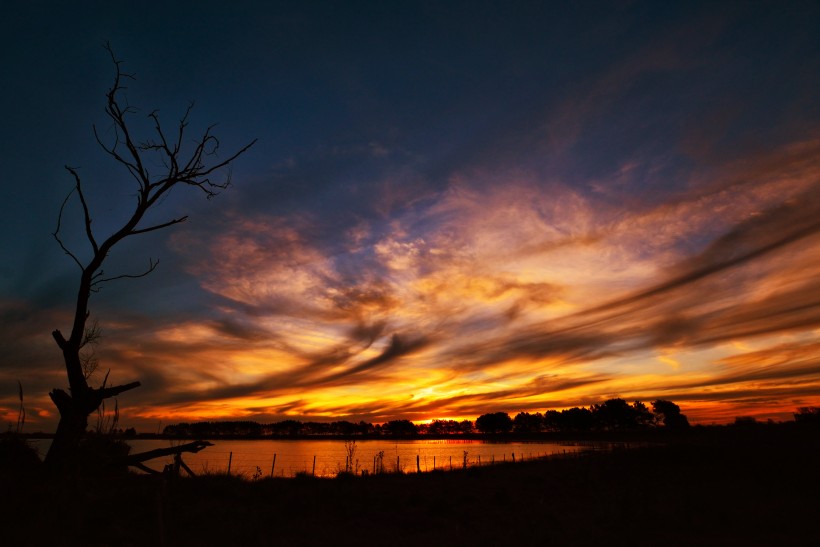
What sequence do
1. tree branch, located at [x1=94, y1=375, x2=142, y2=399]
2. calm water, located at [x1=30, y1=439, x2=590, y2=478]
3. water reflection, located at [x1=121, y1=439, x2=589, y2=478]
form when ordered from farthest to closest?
1. calm water, located at [x1=30, y1=439, x2=590, y2=478]
2. water reflection, located at [x1=121, y1=439, x2=589, y2=478]
3. tree branch, located at [x1=94, y1=375, x2=142, y2=399]

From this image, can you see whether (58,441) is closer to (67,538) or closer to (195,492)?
(67,538)

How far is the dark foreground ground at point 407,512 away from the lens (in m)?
10.6

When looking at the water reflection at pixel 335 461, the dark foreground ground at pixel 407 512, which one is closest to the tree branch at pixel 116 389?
the dark foreground ground at pixel 407 512

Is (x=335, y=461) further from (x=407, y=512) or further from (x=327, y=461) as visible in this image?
(x=407, y=512)

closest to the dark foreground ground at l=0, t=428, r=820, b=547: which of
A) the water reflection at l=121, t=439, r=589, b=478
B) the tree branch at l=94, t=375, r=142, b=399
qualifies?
the tree branch at l=94, t=375, r=142, b=399

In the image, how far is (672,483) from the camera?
28.0 meters

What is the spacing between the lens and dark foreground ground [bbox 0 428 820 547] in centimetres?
1061

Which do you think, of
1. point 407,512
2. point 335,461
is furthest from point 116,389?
point 335,461

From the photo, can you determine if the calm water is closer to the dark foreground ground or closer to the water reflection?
the water reflection

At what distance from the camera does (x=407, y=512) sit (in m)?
19.9

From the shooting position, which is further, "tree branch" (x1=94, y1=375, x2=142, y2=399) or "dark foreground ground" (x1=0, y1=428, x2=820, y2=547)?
"dark foreground ground" (x1=0, y1=428, x2=820, y2=547)

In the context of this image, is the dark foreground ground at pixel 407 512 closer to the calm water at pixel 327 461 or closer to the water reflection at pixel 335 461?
the calm water at pixel 327 461

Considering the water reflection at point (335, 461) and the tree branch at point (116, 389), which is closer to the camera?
the tree branch at point (116, 389)

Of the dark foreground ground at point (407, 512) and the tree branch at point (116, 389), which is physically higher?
the tree branch at point (116, 389)
